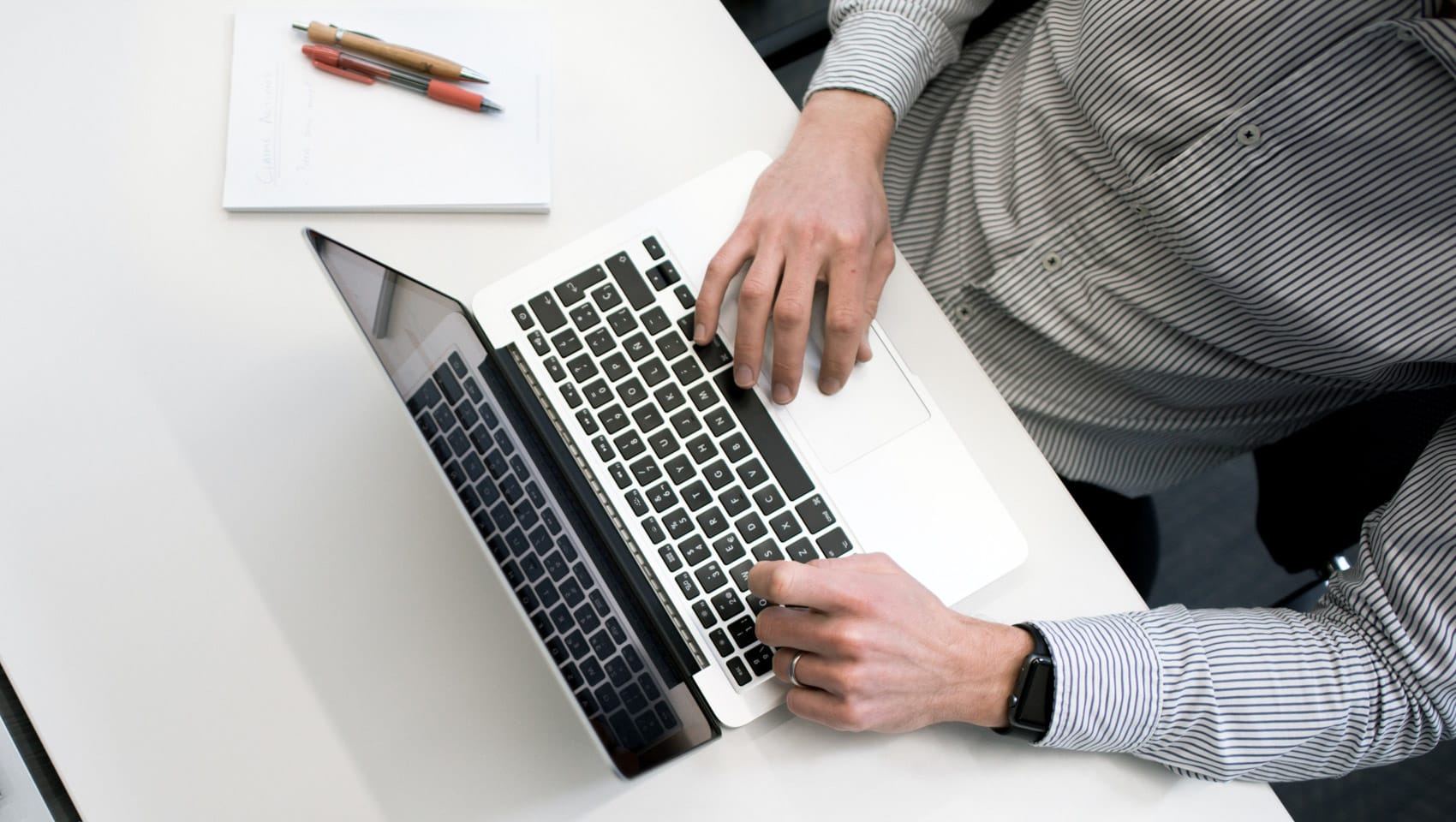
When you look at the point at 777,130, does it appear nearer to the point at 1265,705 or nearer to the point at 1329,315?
the point at 1329,315

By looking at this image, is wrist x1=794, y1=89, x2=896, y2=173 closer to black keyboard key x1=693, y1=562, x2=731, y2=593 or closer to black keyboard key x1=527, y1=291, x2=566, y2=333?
black keyboard key x1=527, y1=291, x2=566, y2=333

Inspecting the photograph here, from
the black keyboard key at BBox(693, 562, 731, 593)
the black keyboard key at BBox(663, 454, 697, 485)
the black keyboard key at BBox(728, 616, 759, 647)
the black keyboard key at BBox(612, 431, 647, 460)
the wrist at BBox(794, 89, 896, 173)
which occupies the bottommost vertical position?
the black keyboard key at BBox(728, 616, 759, 647)

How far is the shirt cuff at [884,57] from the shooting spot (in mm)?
783

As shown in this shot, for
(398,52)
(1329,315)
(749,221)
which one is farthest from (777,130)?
(1329,315)

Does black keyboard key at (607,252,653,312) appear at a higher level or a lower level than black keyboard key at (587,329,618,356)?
higher

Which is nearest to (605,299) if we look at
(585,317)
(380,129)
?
(585,317)

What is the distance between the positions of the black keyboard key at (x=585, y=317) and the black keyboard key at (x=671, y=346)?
0.05m

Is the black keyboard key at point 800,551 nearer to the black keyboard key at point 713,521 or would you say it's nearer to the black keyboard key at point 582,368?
the black keyboard key at point 713,521

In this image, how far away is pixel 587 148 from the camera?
74 cm

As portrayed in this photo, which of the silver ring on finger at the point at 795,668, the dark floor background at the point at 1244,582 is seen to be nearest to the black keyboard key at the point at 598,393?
the silver ring on finger at the point at 795,668

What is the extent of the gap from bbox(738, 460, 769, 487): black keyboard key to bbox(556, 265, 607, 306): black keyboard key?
0.16m

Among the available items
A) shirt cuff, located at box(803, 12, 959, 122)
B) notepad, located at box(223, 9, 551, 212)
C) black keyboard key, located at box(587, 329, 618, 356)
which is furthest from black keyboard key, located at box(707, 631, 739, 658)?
shirt cuff, located at box(803, 12, 959, 122)

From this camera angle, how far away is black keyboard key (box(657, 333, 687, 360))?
0.66 metres

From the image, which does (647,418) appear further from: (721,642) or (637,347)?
(721,642)
